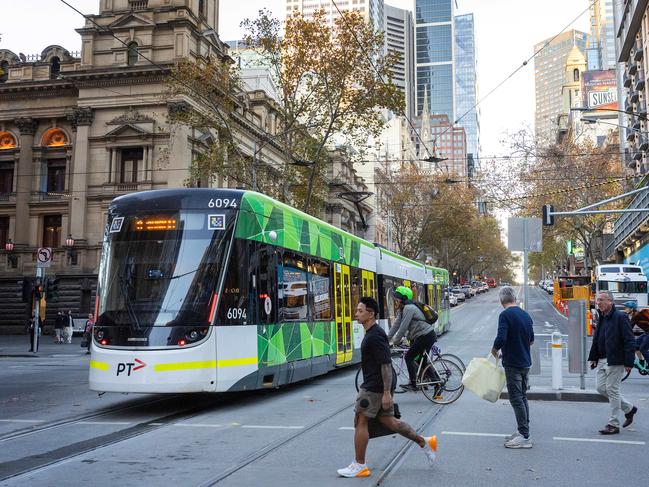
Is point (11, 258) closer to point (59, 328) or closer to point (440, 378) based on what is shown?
point (59, 328)

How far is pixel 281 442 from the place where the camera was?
791cm

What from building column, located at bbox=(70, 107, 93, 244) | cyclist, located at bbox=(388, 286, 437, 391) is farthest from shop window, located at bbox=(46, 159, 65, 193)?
cyclist, located at bbox=(388, 286, 437, 391)

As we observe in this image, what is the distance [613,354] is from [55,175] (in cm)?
3847

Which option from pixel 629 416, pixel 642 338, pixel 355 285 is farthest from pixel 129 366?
pixel 642 338

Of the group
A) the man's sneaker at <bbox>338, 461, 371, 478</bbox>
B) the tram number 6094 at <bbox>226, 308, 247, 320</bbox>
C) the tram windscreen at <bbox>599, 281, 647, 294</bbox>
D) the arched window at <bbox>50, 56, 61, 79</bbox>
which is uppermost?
the arched window at <bbox>50, 56, 61, 79</bbox>

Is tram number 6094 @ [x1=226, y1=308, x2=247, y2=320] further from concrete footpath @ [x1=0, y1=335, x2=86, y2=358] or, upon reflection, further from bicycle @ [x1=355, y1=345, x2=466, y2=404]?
concrete footpath @ [x1=0, y1=335, x2=86, y2=358]

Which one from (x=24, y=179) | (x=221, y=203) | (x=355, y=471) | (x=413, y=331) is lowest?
(x=355, y=471)

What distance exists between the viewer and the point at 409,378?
37.7 feet

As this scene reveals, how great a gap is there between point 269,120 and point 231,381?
3959 cm

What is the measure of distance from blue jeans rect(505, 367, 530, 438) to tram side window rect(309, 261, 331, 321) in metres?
6.27

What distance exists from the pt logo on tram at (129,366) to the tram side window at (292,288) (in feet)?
9.75

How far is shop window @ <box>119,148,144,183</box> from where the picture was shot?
3819 centimetres

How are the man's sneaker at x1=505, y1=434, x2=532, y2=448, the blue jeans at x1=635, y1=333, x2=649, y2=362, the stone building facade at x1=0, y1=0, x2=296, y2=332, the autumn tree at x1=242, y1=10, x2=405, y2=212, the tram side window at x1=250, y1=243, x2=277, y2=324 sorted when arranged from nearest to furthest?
1. the man's sneaker at x1=505, y1=434, x2=532, y2=448
2. the tram side window at x1=250, y1=243, x2=277, y2=324
3. the blue jeans at x1=635, y1=333, x2=649, y2=362
4. the autumn tree at x1=242, y1=10, x2=405, y2=212
5. the stone building facade at x1=0, y1=0, x2=296, y2=332

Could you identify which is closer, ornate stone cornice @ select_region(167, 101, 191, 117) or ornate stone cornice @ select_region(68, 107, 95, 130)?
ornate stone cornice @ select_region(167, 101, 191, 117)
